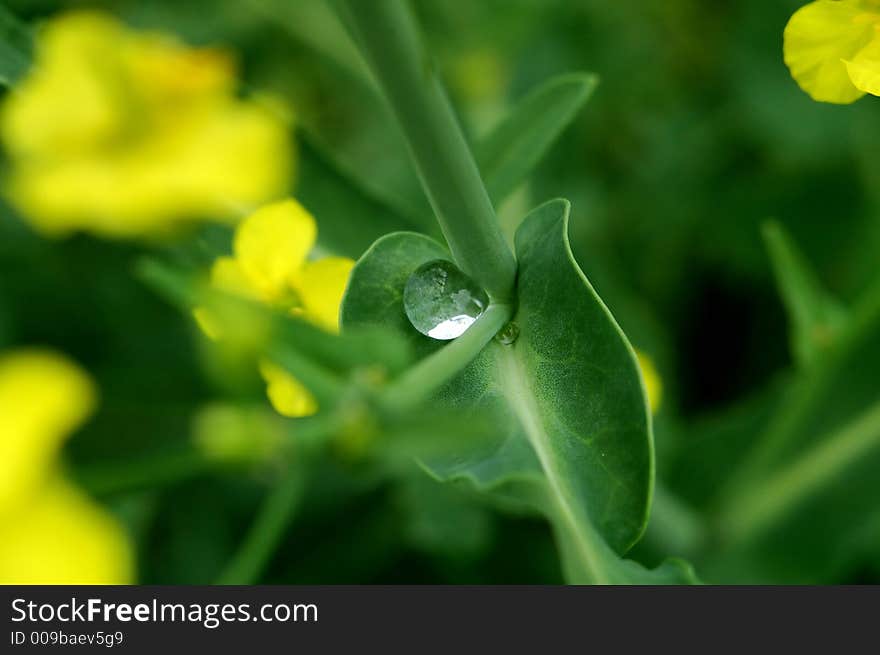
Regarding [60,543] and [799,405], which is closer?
[60,543]

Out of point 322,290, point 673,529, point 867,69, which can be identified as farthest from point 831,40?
point 673,529

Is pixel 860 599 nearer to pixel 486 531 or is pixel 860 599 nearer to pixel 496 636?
pixel 496 636

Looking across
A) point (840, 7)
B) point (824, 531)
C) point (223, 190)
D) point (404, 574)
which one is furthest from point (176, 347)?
point (840, 7)

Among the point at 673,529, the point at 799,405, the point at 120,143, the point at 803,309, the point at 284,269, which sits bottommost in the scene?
the point at 673,529

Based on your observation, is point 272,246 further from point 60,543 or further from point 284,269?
point 60,543

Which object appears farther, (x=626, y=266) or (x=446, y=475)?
(x=626, y=266)

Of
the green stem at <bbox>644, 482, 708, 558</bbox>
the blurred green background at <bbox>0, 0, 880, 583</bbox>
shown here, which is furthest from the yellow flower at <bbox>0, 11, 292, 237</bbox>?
the green stem at <bbox>644, 482, 708, 558</bbox>

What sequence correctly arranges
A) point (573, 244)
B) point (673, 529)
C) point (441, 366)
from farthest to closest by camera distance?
1. point (573, 244)
2. point (673, 529)
3. point (441, 366)
